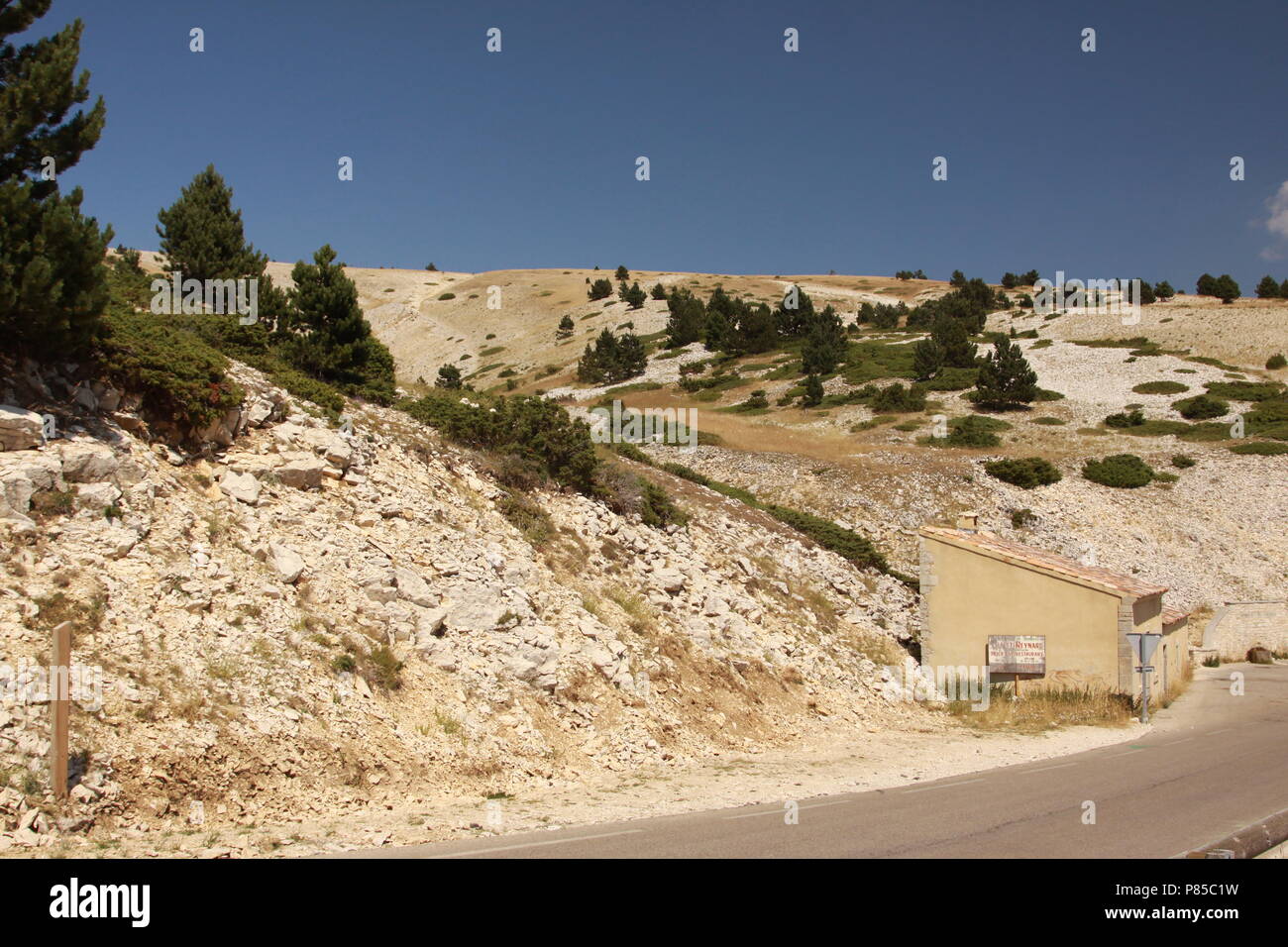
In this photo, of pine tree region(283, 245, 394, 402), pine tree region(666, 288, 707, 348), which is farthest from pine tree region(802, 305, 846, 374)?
pine tree region(283, 245, 394, 402)

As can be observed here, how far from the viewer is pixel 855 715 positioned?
61.1 feet

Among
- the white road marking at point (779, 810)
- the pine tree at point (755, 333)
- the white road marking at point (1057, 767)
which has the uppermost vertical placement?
the pine tree at point (755, 333)

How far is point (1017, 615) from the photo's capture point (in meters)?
21.5

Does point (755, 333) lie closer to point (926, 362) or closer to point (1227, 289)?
point (926, 362)

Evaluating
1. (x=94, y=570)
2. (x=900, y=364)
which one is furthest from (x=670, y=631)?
(x=900, y=364)

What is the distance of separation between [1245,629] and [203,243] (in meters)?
38.6

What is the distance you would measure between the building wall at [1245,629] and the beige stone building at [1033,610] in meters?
11.9

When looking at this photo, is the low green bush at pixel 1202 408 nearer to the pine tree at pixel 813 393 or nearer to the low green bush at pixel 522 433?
the pine tree at pixel 813 393

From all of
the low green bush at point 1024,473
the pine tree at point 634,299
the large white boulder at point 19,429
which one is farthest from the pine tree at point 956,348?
the large white boulder at point 19,429

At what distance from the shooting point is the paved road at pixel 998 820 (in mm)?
8852

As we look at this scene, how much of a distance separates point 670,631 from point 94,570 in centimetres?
1052

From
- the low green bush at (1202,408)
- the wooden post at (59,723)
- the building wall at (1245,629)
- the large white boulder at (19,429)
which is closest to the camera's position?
the wooden post at (59,723)
